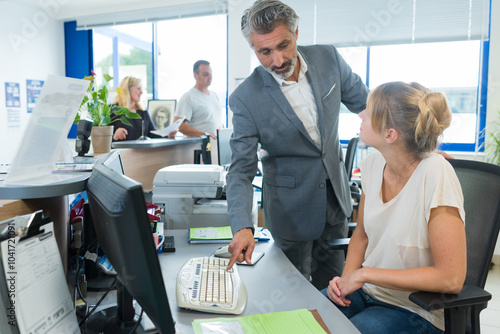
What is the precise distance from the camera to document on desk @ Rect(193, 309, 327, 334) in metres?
0.96

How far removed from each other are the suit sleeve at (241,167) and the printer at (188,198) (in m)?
0.36

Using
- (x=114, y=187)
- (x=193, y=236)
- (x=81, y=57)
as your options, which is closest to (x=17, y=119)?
(x=81, y=57)

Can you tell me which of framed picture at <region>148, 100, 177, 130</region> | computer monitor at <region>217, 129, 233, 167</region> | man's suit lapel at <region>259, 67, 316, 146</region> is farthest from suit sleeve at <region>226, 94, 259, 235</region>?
framed picture at <region>148, 100, 177, 130</region>

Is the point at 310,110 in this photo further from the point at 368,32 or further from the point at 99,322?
the point at 368,32

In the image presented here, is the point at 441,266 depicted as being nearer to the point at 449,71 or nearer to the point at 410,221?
the point at 410,221

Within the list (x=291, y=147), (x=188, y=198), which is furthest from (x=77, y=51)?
(x=291, y=147)

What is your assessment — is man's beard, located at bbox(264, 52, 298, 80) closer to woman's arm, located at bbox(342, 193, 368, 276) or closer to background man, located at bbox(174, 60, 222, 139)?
woman's arm, located at bbox(342, 193, 368, 276)

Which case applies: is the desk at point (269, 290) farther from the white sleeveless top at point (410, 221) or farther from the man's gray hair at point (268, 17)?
the man's gray hair at point (268, 17)

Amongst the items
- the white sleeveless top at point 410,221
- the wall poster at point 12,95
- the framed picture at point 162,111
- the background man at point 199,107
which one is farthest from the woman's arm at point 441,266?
the wall poster at point 12,95

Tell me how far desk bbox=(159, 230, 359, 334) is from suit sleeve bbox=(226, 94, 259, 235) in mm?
169

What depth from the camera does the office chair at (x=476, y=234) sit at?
1.09 m

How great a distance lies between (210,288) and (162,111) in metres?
4.57

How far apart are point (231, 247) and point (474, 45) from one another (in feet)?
13.9

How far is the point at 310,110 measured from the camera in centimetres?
171
